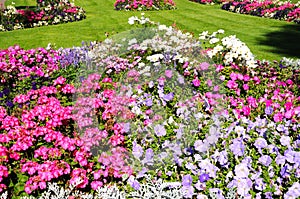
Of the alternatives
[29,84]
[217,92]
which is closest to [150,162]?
[217,92]

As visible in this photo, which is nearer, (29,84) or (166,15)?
(29,84)

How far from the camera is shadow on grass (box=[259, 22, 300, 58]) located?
10.5 metres

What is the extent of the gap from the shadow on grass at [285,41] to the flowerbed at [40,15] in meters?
7.44

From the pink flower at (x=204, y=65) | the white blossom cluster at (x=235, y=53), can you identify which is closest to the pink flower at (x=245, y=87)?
the white blossom cluster at (x=235, y=53)

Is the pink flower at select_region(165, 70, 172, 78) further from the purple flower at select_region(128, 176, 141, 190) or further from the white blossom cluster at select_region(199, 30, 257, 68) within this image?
the purple flower at select_region(128, 176, 141, 190)

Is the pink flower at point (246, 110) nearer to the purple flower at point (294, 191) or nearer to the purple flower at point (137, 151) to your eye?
the purple flower at point (137, 151)

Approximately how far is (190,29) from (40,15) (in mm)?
5959

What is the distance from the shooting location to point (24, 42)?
11.6m

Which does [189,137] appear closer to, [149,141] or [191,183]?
[149,141]

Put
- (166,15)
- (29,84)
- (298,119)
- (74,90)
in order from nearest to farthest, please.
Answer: (298,119), (74,90), (29,84), (166,15)

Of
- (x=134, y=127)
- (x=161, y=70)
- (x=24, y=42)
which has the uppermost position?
(x=161, y=70)

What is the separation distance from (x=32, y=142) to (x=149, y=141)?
1618 millimetres

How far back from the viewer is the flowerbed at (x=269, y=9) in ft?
50.5

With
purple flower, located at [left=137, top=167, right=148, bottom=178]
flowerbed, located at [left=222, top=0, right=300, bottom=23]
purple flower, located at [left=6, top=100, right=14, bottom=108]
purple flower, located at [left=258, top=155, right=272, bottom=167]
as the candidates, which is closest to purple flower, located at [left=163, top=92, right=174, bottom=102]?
purple flower, located at [left=137, top=167, right=148, bottom=178]
